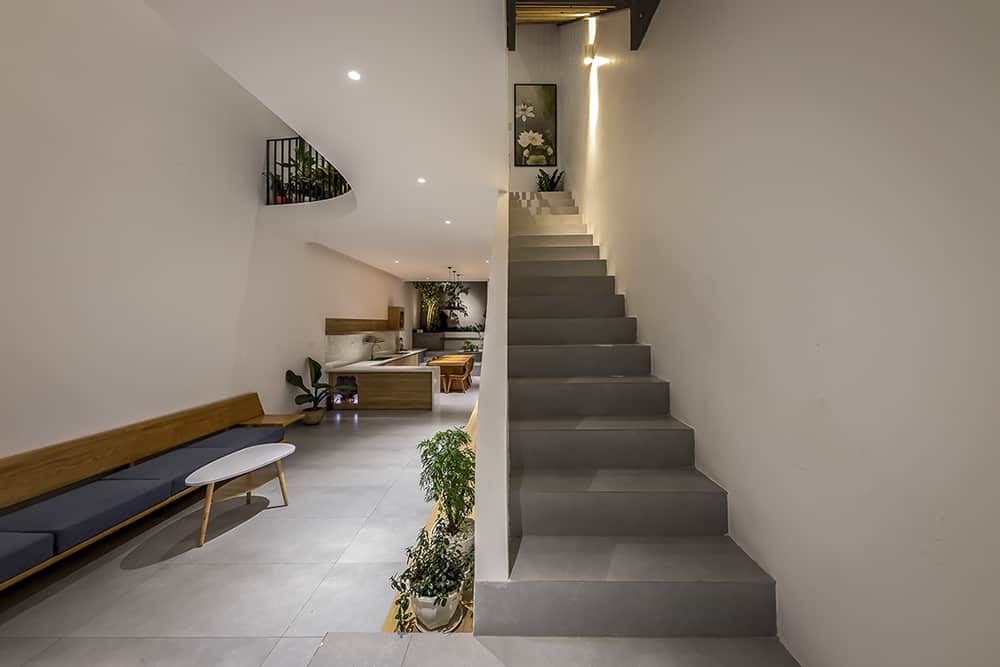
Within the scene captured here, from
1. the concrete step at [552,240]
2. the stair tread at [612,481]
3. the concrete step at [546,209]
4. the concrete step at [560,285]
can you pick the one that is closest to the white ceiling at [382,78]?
the concrete step at [546,209]

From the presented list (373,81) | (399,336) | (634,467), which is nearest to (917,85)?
(634,467)

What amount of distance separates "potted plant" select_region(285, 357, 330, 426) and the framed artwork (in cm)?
497

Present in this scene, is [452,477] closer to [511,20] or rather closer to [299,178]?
[511,20]

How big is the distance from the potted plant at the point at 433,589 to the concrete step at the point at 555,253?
8.28 feet

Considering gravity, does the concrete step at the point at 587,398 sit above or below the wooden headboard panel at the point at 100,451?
above

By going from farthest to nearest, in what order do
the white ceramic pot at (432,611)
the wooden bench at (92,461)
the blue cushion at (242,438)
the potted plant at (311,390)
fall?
1. the potted plant at (311,390)
2. the blue cushion at (242,438)
3. the wooden bench at (92,461)
4. the white ceramic pot at (432,611)

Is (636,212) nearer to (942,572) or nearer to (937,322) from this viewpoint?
(937,322)

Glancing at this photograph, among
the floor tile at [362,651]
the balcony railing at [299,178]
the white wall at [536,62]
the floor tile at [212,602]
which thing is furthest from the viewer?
the white wall at [536,62]

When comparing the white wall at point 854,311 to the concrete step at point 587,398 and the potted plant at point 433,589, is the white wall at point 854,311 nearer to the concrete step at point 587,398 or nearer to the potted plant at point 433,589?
the concrete step at point 587,398

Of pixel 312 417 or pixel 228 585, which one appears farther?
pixel 312 417

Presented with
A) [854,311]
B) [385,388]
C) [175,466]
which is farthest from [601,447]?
[385,388]

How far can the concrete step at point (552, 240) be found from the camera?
3.99 m

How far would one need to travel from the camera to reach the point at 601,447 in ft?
6.37

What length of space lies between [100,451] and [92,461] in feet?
0.34
